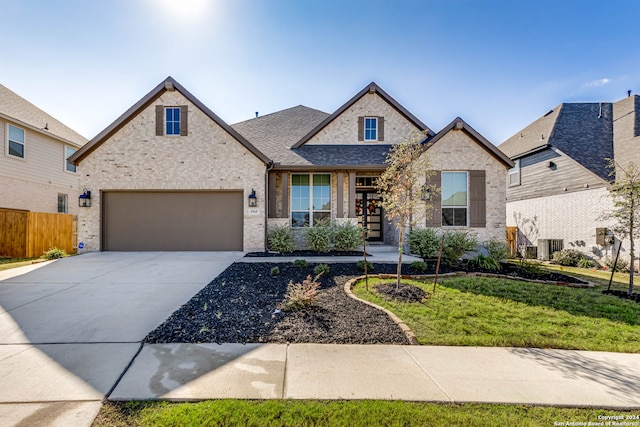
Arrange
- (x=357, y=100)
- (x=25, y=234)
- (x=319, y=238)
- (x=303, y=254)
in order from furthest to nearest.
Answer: (x=357, y=100)
(x=25, y=234)
(x=319, y=238)
(x=303, y=254)

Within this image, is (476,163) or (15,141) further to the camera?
(15,141)

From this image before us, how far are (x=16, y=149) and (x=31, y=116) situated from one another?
93.9 inches

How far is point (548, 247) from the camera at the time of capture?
13.2 meters

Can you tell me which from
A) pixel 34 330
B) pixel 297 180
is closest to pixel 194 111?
pixel 297 180

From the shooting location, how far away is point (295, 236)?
11.0 meters

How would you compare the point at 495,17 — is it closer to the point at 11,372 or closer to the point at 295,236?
the point at 295,236

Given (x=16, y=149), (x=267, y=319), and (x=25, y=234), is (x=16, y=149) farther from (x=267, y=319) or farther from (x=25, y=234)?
(x=267, y=319)

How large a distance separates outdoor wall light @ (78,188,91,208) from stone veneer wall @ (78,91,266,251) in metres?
0.20

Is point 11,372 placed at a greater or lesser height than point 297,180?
lesser

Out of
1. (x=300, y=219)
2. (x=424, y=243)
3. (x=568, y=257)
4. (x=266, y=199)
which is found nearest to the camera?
(x=424, y=243)

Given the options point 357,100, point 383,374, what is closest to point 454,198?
point 357,100

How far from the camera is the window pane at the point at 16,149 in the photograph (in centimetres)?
1312

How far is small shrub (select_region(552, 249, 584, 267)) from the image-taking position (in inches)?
465

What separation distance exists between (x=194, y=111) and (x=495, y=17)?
11261 mm
